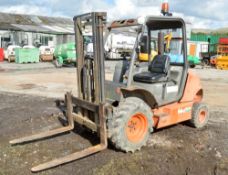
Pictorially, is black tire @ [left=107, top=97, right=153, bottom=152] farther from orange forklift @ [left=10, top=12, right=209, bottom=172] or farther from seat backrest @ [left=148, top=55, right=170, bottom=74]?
seat backrest @ [left=148, top=55, right=170, bottom=74]

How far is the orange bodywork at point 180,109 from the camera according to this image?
227 inches

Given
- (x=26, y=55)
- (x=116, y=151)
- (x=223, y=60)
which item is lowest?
(x=116, y=151)

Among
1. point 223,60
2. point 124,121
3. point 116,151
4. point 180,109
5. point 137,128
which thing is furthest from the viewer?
point 223,60

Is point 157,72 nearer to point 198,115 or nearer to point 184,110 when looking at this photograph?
point 184,110

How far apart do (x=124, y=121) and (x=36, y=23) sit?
38837 mm

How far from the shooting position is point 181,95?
6.24 m

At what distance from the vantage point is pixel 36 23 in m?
41.2

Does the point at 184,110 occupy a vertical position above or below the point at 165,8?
below

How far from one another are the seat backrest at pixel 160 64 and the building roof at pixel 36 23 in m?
29.2

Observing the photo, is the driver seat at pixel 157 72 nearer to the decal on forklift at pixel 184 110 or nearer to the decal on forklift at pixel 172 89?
the decal on forklift at pixel 172 89

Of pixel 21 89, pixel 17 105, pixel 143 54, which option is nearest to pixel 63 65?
pixel 21 89

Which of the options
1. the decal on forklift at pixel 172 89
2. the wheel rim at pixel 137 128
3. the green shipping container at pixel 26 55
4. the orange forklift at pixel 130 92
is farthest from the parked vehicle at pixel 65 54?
the wheel rim at pixel 137 128

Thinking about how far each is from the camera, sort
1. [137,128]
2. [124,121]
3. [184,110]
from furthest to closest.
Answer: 1. [184,110]
2. [137,128]
3. [124,121]

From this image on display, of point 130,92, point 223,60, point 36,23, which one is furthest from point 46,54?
point 130,92
